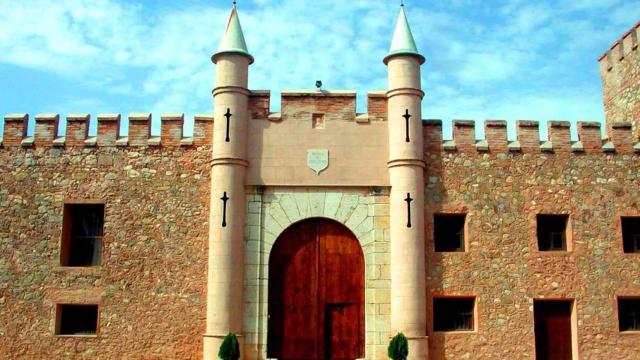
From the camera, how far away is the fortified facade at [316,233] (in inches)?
651

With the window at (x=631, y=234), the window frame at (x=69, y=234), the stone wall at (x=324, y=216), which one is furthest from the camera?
the window at (x=631, y=234)

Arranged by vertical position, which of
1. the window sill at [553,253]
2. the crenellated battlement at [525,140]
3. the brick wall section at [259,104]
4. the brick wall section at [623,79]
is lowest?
the window sill at [553,253]

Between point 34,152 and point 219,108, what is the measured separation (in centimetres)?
508

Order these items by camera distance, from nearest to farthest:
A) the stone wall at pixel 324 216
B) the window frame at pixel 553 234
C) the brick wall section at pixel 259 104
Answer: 1. the stone wall at pixel 324 216
2. the window frame at pixel 553 234
3. the brick wall section at pixel 259 104

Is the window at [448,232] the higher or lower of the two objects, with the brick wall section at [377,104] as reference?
lower

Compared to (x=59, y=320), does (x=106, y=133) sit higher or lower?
higher

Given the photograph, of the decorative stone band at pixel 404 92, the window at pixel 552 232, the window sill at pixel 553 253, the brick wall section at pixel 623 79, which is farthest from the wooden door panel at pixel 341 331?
the brick wall section at pixel 623 79

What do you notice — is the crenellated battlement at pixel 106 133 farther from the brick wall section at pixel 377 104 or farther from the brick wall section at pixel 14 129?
the brick wall section at pixel 377 104

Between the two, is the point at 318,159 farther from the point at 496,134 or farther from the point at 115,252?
the point at 115,252

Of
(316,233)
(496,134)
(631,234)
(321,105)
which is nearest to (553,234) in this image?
(631,234)

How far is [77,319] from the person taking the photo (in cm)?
1691

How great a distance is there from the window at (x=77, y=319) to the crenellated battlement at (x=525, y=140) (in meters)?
9.78

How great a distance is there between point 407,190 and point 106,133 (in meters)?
8.09

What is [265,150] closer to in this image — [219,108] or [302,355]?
[219,108]
